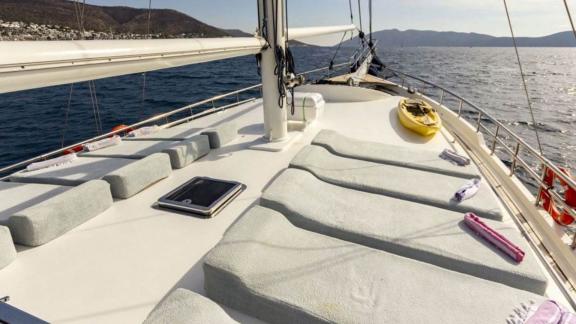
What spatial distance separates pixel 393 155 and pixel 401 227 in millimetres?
1847

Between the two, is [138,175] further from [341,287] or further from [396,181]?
[396,181]

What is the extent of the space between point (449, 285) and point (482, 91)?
84.2ft

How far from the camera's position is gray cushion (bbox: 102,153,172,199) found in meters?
3.73

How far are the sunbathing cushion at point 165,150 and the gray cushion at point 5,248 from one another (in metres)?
2.06

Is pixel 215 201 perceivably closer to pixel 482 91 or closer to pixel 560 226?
pixel 560 226

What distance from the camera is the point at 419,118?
243 inches

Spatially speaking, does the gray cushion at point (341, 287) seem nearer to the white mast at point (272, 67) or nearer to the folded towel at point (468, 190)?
the folded towel at point (468, 190)

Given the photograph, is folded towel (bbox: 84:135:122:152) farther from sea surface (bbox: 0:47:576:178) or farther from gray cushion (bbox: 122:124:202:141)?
sea surface (bbox: 0:47:576:178)

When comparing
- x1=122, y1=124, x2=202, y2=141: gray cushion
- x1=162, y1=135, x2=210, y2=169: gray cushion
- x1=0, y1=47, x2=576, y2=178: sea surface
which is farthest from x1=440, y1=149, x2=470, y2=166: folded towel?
x1=0, y1=47, x2=576, y2=178: sea surface

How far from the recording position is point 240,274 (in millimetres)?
2170

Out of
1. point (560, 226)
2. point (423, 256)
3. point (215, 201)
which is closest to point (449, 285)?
point (423, 256)

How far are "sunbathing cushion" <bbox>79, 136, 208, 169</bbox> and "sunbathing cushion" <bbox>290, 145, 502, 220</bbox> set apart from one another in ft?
5.57

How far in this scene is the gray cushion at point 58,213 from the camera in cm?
285

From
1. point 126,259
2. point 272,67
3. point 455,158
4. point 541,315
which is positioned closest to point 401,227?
point 541,315
